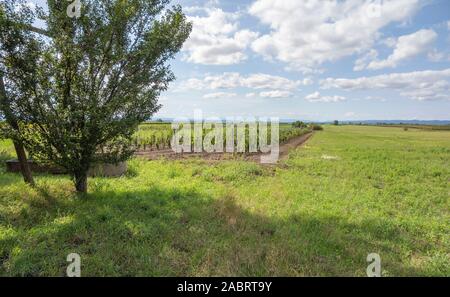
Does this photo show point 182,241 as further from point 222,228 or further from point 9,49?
point 9,49

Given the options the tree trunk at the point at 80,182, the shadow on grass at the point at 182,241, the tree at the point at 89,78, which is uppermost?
the tree at the point at 89,78

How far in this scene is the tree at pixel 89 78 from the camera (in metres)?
6.94

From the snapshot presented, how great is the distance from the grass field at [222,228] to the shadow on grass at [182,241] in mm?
23

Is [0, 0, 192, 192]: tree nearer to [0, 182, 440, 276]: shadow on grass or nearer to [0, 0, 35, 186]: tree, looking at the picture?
[0, 0, 35, 186]: tree

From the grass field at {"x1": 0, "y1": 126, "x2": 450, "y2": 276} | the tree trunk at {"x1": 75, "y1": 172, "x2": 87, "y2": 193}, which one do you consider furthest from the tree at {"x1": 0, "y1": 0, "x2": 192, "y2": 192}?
the grass field at {"x1": 0, "y1": 126, "x2": 450, "y2": 276}

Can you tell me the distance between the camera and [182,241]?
564cm

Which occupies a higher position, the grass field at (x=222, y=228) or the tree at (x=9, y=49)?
the tree at (x=9, y=49)

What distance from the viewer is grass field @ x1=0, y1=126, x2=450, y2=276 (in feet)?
15.7

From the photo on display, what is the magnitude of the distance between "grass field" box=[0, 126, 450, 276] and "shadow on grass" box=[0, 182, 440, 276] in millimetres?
23

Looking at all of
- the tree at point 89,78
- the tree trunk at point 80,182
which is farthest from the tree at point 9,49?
the tree trunk at point 80,182

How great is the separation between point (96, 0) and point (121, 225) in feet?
19.5

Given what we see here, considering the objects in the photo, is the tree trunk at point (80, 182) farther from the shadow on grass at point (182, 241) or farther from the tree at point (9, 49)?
the tree at point (9, 49)
